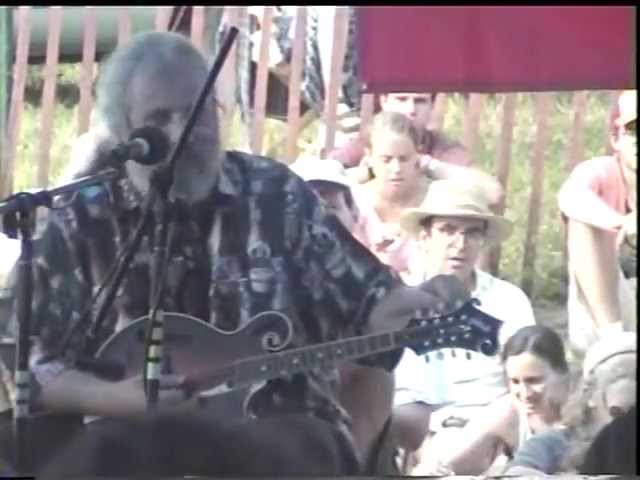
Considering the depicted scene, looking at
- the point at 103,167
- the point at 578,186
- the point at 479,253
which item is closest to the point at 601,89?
the point at 578,186

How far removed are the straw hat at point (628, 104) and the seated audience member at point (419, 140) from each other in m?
0.67

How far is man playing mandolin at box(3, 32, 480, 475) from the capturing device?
6.38 meters

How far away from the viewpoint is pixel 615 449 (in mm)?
6570

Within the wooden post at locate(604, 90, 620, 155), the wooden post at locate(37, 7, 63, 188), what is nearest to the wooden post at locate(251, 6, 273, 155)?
the wooden post at locate(37, 7, 63, 188)

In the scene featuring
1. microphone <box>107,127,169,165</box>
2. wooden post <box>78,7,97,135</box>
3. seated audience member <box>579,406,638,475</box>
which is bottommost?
seated audience member <box>579,406,638,475</box>

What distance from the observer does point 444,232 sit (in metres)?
6.47

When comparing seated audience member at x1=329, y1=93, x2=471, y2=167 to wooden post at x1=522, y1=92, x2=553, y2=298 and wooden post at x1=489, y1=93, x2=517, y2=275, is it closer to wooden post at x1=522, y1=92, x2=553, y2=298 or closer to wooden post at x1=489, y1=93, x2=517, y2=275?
wooden post at x1=489, y1=93, x2=517, y2=275

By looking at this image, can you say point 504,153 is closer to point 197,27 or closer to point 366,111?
point 366,111

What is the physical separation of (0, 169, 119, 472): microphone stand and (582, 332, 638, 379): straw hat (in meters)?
2.10

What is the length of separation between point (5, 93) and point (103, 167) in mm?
495

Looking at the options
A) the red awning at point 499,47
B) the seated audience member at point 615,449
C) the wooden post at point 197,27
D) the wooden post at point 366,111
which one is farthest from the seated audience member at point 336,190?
the seated audience member at point 615,449

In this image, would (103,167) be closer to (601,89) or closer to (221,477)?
(221,477)

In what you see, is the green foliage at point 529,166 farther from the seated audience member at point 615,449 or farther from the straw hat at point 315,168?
the seated audience member at point 615,449

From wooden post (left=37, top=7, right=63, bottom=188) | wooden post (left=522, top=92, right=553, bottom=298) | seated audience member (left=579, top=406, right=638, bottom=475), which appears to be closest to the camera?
wooden post (left=37, top=7, right=63, bottom=188)
